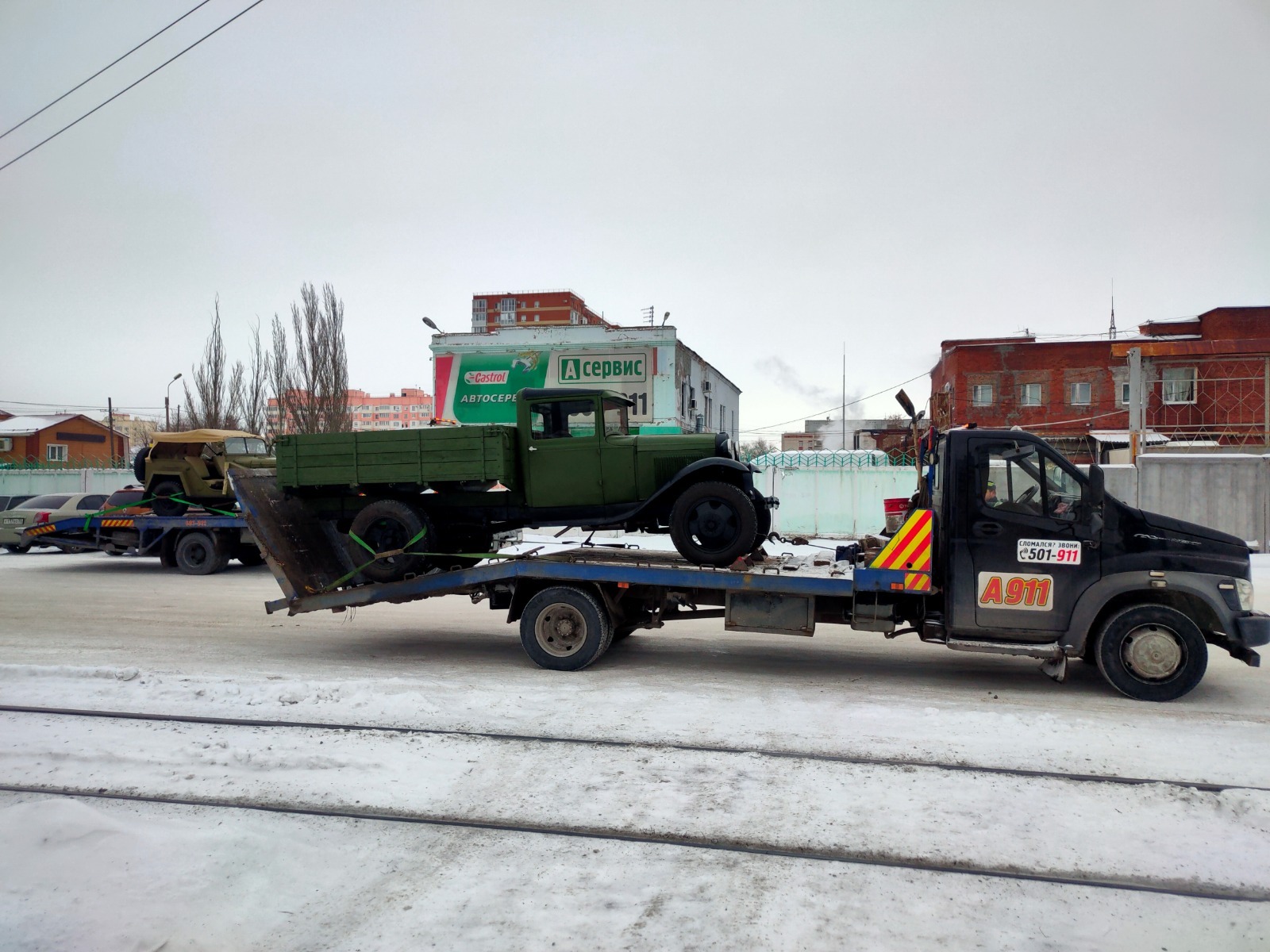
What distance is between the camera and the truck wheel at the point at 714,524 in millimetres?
8281

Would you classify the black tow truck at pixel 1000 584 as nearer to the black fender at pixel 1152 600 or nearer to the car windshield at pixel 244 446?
the black fender at pixel 1152 600

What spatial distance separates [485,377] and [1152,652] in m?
29.4

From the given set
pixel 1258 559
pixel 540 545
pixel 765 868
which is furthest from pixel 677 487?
pixel 1258 559

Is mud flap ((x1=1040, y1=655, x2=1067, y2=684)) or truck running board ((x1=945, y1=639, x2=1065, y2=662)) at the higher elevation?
truck running board ((x1=945, y1=639, x2=1065, y2=662))

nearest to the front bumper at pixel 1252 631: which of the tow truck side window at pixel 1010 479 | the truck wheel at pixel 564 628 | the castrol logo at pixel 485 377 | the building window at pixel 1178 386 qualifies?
the tow truck side window at pixel 1010 479

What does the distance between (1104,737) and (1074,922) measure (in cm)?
291

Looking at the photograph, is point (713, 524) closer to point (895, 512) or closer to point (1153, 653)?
point (895, 512)

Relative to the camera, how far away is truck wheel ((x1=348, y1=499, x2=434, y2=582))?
8984mm

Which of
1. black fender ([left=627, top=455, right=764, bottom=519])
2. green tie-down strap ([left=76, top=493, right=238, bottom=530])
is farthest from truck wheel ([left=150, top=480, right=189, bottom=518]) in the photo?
black fender ([left=627, top=455, right=764, bottom=519])

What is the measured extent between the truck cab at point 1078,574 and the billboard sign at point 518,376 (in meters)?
25.4

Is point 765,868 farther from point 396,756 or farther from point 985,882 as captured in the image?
point 396,756

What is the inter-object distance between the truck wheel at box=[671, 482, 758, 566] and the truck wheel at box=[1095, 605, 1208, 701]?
3.19 m

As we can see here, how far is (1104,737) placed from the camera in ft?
20.3

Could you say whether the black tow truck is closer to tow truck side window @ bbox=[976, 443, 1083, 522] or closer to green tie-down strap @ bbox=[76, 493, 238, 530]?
tow truck side window @ bbox=[976, 443, 1083, 522]
